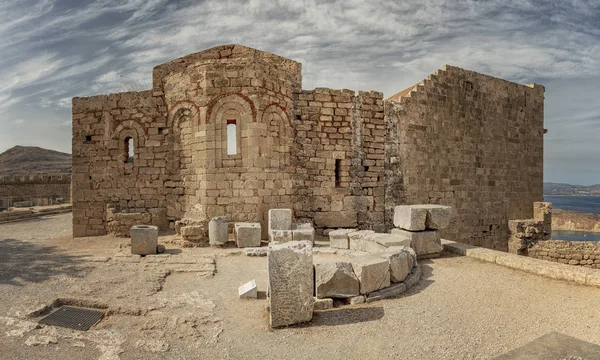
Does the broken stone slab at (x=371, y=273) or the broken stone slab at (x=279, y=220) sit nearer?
the broken stone slab at (x=371, y=273)

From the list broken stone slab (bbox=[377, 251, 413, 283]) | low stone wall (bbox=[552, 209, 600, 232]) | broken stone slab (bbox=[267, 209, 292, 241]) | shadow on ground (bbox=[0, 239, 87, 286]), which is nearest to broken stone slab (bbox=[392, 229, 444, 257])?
broken stone slab (bbox=[377, 251, 413, 283])

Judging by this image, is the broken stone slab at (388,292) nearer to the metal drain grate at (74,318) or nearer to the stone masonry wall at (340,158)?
the metal drain grate at (74,318)

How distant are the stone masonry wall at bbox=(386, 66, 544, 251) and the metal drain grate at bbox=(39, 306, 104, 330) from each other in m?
9.20

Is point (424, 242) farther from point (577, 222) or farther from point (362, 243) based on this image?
point (577, 222)

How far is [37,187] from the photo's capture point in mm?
26344

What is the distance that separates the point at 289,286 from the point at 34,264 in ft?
20.2

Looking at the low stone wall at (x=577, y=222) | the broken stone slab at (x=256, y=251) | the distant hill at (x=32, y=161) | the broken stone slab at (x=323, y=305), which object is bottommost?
the low stone wall at (x=577, y=222)

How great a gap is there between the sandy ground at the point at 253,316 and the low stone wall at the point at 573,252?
7.44 metres

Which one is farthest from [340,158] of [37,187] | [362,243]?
[37,187]

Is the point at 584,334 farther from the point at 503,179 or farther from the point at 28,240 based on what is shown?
the point at 28,240

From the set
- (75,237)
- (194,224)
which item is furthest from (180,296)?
(75,237)

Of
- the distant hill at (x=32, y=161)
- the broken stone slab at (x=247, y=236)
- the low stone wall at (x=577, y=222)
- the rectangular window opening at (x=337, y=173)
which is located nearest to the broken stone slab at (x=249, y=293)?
the broken stone slab at (x=247, y=236)

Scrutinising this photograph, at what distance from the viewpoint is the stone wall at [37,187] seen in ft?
84.5

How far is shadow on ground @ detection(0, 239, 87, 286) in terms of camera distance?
6534 mm
